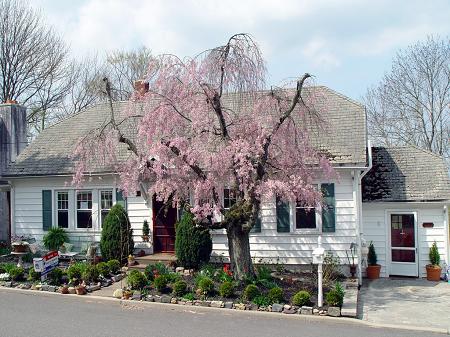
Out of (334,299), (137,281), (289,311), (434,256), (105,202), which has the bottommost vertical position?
(289,311)

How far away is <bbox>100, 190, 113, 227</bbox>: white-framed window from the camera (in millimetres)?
17188

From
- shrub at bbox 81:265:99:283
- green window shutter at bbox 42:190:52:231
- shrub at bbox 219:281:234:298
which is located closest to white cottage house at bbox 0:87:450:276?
green window shutter at bbox 42:190:52:231

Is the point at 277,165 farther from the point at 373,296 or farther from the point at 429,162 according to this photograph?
the point at 429,162

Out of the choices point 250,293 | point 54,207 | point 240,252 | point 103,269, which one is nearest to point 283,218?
point 240,252

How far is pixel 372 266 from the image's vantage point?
15.4 metres

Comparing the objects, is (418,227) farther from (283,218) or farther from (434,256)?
(283,218)

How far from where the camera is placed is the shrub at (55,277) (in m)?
13.2

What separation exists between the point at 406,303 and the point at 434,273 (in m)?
3.48

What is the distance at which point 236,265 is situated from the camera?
12383 mm

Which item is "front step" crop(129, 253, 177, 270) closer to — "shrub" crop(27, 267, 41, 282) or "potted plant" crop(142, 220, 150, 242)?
"potted plant" crop(142, 220, 150, 242)

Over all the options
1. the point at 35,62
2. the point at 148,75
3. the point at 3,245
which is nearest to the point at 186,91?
the point at 148,75

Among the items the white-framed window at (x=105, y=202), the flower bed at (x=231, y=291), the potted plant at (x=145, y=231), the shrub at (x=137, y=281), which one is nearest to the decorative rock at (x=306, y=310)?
the flower bed at (x=231, y=291)

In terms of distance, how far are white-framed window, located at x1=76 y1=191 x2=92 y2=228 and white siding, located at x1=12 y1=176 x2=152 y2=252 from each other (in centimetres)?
18

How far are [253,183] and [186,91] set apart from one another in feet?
8.56
